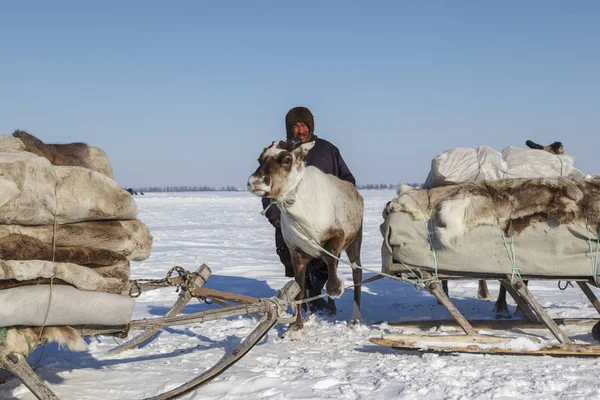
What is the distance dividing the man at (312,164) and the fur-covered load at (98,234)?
358 cm

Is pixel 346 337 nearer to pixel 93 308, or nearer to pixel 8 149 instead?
pixel 93 308

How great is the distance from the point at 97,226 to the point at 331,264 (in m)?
3.29

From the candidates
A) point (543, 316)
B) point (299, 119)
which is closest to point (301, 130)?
point (299, 119)

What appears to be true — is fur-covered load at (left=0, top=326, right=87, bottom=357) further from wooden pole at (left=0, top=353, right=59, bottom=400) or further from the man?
the man

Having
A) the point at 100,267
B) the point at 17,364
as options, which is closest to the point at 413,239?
the point at 100,267

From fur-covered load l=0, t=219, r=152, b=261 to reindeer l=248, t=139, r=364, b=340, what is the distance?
1.93 metres

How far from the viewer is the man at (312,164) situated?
8133mm

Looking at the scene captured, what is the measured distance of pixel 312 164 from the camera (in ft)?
27.7

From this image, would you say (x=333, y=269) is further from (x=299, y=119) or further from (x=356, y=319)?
(x=299, y=119)

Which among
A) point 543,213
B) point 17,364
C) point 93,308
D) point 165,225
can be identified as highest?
point 543,213

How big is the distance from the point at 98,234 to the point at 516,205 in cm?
354

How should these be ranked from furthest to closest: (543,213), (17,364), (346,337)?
(346,337)
(543,213)
(17,364)

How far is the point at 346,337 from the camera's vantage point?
22.3 ft

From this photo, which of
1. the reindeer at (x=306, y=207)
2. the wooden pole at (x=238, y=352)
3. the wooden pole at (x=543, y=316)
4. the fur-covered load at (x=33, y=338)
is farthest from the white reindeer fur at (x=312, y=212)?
the fur-covered load at (x=33, y=338)
